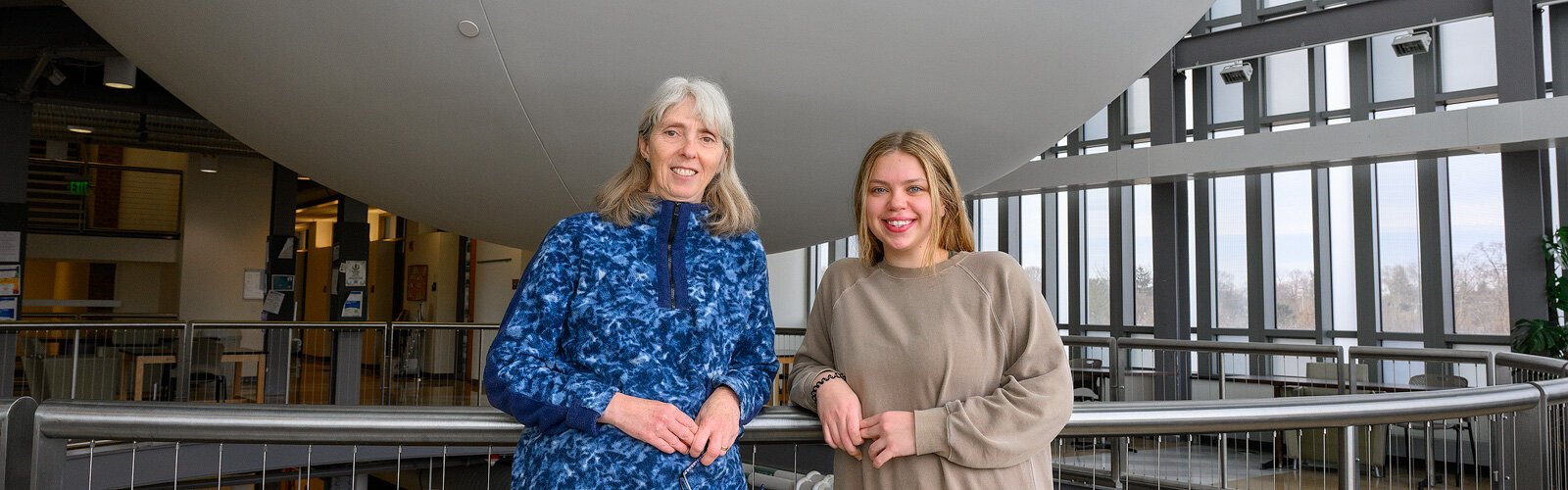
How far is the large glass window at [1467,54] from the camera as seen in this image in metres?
11.0

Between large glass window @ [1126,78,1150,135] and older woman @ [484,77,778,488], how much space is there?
13.5 m

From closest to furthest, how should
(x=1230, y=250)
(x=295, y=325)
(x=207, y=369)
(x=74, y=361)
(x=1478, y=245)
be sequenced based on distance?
(x=74, y=361) < (x=295, y=325) < (x=207, y=369) < (x=1478, y=245) < (x=1230, y=250)

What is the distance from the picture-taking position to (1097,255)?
14.5m

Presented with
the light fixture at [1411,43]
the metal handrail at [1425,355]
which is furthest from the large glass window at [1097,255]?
the metal handrail at [1425,355]

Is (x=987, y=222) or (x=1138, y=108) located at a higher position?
(x=1138, y=108)

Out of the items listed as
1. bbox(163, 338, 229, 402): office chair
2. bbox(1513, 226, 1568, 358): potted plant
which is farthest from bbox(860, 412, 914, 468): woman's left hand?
bbox(1513, 226, 1568, 358): potted plant

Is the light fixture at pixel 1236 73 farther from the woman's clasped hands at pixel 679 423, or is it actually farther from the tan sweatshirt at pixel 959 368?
the woman's clasped hands at pixel 679 423

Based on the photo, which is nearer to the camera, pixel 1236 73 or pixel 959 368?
pixel 959 368

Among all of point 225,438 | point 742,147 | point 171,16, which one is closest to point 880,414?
point 225,438

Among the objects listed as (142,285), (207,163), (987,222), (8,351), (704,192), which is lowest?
(8,351)

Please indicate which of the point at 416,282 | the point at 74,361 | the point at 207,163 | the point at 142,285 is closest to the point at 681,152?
the point at 74,361

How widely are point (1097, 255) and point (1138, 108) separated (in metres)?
2.19

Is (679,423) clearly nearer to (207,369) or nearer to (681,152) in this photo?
(681,152)

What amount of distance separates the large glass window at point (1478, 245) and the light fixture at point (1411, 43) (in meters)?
1.54
